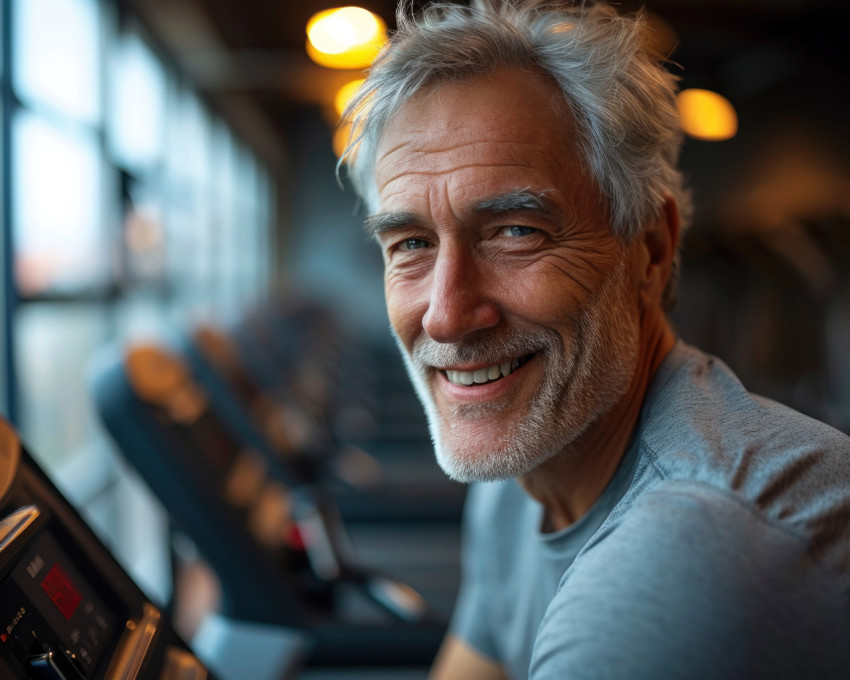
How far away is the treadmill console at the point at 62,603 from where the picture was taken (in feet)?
2.28

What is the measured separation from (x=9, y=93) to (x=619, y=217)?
6.58ft

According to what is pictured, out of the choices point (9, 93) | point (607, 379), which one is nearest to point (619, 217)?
point (607, 379)

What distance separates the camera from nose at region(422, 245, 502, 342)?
0.99 m

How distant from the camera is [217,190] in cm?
741

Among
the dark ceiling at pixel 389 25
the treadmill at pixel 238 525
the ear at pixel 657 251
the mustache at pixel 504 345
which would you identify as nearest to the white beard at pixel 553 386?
the mustache at pixel 504 345

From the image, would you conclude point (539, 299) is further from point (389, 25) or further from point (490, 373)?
point (389, 25)

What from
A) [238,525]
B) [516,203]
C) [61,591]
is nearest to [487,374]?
[516,203]

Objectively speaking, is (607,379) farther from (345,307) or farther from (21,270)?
(345,307)

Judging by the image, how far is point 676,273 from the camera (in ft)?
4.25

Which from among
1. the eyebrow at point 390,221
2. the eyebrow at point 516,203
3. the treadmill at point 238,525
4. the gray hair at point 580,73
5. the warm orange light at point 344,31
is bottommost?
the treadmill at point 238,525

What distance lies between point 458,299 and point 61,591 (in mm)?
555

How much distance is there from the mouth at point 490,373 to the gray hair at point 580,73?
23 centimetres

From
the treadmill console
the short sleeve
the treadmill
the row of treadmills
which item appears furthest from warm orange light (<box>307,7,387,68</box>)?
the short sleeve

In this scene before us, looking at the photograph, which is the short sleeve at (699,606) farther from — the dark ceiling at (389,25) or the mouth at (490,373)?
the dark ceiling at (389,25)
